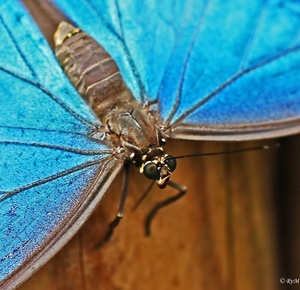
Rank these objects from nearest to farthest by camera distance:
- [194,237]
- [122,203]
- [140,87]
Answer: [122,203]
[140,87]
[194,237]

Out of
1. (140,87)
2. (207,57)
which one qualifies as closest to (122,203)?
(140,87)

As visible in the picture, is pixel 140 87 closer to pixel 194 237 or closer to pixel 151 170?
pixel 151 170

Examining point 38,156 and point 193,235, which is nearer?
point 38,156

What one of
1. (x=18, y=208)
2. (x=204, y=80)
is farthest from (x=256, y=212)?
(x=18, y=208)

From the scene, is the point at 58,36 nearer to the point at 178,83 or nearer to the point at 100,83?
the point at 100,83

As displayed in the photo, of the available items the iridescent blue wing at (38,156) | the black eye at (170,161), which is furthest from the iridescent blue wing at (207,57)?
the iridescent blue wing at (38,156)

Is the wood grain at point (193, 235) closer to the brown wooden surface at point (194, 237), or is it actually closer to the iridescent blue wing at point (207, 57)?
the brown wooden surface at point (194, 237)

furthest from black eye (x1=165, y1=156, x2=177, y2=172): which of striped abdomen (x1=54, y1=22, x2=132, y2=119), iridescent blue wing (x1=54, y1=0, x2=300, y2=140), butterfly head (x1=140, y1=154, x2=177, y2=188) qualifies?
striped abdomen (x1=54, y1=22, x2=132, y2=119)
